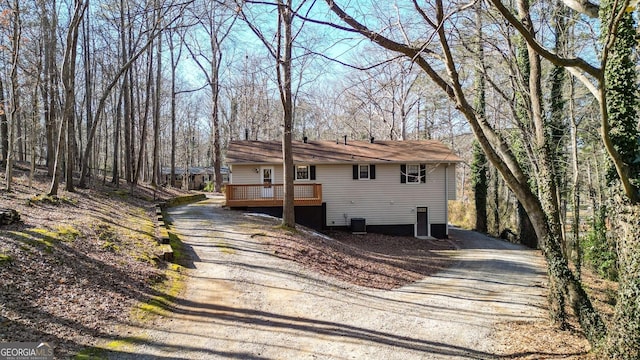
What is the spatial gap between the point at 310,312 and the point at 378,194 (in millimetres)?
13159

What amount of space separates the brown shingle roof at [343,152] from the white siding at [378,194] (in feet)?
1.56

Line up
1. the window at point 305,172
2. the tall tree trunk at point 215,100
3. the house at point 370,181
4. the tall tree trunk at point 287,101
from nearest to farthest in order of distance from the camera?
the tall tree trunk at point 287,101 < the house at point 370,181 < the window at point 305,172 < the tall tree trunk at point 215,100

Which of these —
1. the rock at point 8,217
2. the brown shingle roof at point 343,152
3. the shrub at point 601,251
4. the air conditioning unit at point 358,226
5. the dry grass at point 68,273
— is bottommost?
the shrub at point 601,251

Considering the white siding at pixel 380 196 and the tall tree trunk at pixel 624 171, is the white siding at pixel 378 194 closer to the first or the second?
the white siding at pixel 380 196

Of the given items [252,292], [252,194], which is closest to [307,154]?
[252,194]

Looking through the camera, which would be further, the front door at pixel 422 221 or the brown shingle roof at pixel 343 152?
the front door at pixel 422 221

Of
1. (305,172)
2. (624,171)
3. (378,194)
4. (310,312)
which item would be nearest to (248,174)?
(305,172)

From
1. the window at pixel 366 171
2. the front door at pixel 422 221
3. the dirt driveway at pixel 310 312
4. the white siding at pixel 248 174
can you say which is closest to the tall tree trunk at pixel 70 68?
the dirt driveway at pixel 310 312

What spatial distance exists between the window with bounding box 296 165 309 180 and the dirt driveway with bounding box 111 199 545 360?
747 centimetres

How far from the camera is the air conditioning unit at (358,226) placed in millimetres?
18969

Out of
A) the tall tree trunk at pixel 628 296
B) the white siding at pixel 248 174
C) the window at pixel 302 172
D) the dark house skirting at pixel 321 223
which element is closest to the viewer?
the tall tree trunk at pixel 628 296

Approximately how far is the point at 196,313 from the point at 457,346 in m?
4.26

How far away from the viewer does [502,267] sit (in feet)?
45.2

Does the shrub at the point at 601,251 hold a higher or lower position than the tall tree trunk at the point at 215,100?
lower
